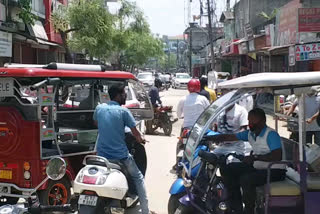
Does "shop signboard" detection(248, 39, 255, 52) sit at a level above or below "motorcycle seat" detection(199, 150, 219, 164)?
above

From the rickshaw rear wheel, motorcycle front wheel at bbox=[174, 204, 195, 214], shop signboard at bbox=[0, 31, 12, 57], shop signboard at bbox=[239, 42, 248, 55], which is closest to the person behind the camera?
motorcycle front wheel at bbox=[174, 204, 195, 214]

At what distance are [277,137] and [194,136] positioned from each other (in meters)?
0.84

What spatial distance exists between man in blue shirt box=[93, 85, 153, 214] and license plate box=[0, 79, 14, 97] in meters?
1.13

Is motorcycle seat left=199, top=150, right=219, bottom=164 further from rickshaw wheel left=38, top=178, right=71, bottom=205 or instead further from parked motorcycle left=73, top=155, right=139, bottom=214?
rickshaw wheel left=38, top=178, right=71, bottom=205

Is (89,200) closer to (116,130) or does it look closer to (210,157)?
(116,130)

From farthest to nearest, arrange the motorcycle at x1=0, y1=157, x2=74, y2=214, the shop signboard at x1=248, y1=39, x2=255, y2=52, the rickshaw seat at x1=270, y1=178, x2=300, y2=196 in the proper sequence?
the shop signboard at x1=248, y1=39, x2=255, y2=52, the rickshaw seat at x1=270, y1=178, x2=300, y2=196, the motorcycle at x1=0, y1=157, x2=74, y2=214

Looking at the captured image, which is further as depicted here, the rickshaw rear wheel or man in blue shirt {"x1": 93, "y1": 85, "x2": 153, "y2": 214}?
the rickshaw rear wheel

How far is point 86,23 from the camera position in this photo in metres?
19.5

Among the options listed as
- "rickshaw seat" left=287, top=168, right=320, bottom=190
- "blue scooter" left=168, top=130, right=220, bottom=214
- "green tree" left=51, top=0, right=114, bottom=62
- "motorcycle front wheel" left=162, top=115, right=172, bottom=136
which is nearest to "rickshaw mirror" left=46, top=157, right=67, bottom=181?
"blue scooter" left=168, top=130, right=220, bottom=214

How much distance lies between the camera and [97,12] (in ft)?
63.6

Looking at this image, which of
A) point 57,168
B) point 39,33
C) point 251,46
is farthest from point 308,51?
point 251,46

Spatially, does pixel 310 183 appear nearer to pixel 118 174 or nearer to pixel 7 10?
pixel 118 174

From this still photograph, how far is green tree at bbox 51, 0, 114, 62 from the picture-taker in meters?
19.3

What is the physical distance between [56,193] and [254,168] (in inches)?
105
